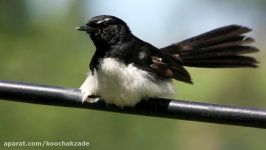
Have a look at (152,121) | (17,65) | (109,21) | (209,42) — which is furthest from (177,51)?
(17,65)

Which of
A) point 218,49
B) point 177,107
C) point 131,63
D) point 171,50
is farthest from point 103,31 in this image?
point 177,107

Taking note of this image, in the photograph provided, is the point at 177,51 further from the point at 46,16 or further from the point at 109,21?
the point at 46,16

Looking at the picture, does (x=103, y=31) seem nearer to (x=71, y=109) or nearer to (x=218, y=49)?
(x=218, y=49)

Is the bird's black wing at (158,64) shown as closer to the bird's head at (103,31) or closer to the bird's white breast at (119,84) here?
the bird's white breast at (119,84)

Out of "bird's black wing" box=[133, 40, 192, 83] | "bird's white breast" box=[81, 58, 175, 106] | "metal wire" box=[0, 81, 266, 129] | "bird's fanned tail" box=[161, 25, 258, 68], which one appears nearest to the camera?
"metal wire" box=[0, 81, 266, 129]

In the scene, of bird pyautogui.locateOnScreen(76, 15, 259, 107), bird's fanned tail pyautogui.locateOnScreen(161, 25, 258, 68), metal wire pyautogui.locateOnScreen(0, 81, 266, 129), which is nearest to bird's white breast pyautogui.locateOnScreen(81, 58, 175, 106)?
bird pyautogui.locateOnScreen(76, 15, 259, 107)

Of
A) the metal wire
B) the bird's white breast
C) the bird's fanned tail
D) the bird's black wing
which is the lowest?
the metal wire

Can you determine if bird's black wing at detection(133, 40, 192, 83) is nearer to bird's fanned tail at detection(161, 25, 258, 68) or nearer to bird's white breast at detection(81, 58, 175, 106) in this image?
bird's white breast at detection(81, 58, 175, 106)

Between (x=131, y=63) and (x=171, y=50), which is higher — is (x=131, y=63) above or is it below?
below
